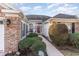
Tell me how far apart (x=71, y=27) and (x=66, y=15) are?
8.7 inches

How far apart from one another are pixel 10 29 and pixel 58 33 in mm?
825

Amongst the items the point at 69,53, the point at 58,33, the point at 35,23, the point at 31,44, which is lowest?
the point at 69,53

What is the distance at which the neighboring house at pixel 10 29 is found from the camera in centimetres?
338

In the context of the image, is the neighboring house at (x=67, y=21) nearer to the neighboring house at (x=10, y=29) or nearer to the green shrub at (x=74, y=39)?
the green shrub at (x=74, y=39)

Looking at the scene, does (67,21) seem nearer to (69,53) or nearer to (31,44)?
(69,53)

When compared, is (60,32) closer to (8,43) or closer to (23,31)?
(23,31)

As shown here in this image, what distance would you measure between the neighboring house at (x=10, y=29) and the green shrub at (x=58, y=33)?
1.76 ft

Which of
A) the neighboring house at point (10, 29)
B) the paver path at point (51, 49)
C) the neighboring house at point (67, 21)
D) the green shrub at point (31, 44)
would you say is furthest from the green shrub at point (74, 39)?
the neighboring house at point (10, 29)

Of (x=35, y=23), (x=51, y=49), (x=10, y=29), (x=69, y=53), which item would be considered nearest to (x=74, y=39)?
(x=69, y=53)

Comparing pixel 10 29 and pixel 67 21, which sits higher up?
pixel 67 21

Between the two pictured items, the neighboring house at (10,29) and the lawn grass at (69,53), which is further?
the lawn grass at (69,53)

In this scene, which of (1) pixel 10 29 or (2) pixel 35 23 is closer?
(1) pixel 10 29

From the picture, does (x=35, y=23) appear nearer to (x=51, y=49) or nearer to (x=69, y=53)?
(x=51, y=49)

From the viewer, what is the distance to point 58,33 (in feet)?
11.5
